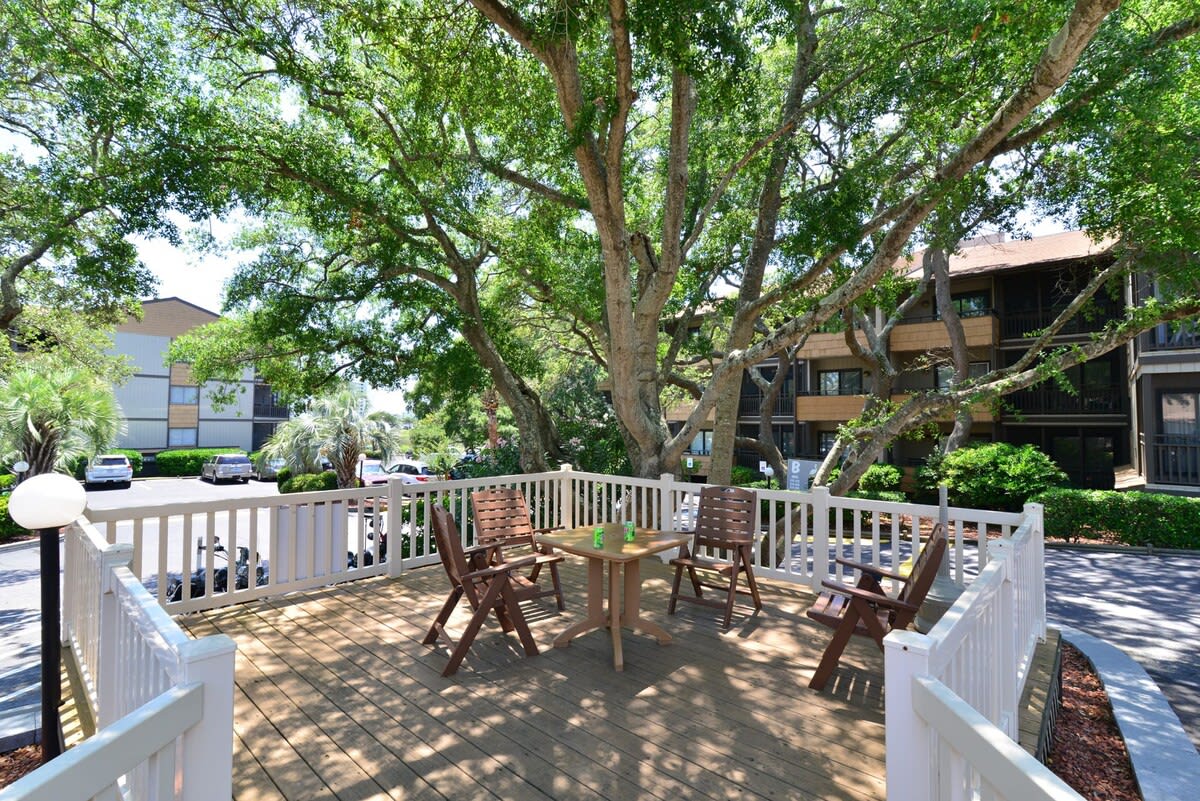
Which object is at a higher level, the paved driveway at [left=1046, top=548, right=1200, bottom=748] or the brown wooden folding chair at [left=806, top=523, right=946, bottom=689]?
the brown wooden folding chair at [left=806, top=523, right=946, bottom=689]

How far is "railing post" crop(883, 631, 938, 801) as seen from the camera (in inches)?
A: 62.4

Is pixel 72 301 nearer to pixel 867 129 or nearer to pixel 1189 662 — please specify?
pixel 867 129

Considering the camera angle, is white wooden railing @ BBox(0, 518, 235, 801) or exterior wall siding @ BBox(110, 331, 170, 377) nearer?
white wooden railing @ BBox(0, 518, 235, 801)

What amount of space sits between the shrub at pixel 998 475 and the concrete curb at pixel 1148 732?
9.79 m

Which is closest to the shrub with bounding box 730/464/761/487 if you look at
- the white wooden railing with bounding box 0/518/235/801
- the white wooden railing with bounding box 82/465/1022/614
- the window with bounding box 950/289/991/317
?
the window with bounding box 950/289/991/317

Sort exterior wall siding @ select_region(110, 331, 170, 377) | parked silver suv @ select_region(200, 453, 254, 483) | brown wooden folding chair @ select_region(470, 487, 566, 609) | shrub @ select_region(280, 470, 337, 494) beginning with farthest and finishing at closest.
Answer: exterior wall siding @ select_region(110, 331, 170, 377)
parked silver suv @ select_region(200, 453, 254, 483)
shrub @ select_region(280, 470, 337, 494)
brown wooden folding chair @ select_region(470, 487, 566, 609)

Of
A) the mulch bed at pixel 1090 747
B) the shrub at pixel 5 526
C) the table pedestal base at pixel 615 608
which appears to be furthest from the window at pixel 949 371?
the shrub at pixel 5 526

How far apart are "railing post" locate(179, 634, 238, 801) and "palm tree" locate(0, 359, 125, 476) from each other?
18.2 meters

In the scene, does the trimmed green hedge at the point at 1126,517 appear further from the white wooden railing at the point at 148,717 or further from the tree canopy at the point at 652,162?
the white wooden railing at the point at 148,717

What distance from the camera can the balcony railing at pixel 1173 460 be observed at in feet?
41.0

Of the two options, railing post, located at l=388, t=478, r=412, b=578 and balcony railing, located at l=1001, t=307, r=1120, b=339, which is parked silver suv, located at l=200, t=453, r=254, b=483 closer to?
railing post, located at l=388, t=478, r=412, b=578

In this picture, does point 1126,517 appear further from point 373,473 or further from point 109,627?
point 373,473

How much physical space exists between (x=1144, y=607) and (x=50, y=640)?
10.9 meters

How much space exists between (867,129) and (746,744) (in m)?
7.89
